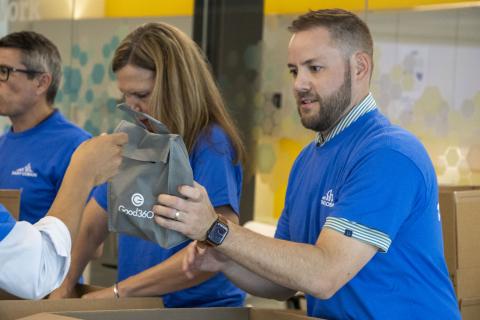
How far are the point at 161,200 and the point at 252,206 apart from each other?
3.87 meters

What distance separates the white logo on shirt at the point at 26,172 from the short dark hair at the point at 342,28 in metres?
1.31

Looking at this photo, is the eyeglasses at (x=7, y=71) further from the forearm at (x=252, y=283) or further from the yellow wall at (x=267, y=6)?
the yellow wall at (x=267, y=6)

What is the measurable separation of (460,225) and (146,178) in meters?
1.12

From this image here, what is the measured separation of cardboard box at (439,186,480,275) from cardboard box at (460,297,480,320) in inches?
3.8

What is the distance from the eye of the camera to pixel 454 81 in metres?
4.65

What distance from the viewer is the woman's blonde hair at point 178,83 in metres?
2.75

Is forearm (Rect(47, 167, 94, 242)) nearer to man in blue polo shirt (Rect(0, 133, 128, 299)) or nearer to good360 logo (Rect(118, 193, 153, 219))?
man in blue polo shirt (Rect(0, 133, 128, 299))

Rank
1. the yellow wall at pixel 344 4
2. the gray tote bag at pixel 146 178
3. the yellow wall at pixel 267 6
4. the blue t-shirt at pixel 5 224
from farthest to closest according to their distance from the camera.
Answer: the yellow wall at pixel 267 6
the yellow wall at pixel 344 4
the gray tote bag at pixel 146 178
the blue t-shirt at pixel 5 224

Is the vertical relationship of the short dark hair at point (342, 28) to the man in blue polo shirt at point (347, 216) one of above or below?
above

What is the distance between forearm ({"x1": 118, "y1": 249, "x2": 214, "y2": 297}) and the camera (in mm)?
2615

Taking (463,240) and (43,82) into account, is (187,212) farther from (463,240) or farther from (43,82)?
(43,82)

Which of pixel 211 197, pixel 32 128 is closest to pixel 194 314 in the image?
pixel 211 197

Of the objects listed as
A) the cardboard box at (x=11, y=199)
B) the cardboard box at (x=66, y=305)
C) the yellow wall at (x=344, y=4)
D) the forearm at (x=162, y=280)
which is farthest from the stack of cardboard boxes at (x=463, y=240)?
the yellow wall at (x=344, y=4)

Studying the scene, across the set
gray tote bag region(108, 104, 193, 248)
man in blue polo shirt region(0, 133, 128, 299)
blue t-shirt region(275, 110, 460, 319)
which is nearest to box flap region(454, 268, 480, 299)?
blue t-shirt region(275, 110, 460, 319)
